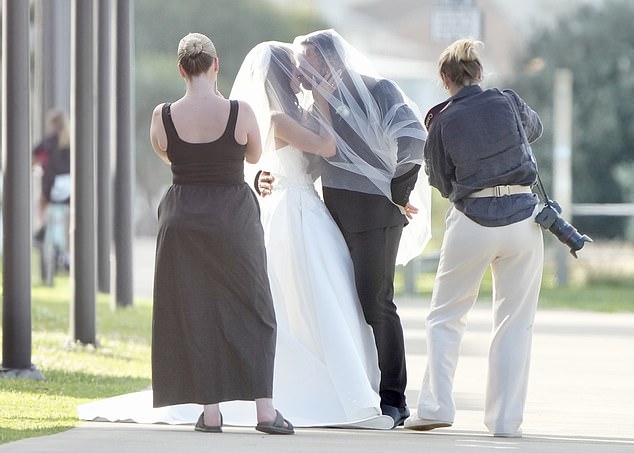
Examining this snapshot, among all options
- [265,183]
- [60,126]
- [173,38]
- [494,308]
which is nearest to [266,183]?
[265,183]

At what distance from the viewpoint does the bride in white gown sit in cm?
821

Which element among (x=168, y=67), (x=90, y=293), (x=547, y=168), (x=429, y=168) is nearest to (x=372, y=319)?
(x=429, y=168)

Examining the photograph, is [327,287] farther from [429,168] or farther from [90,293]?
[90,293]

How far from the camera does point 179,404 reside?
7746 millimetres

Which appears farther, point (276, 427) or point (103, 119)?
point (103, 119)

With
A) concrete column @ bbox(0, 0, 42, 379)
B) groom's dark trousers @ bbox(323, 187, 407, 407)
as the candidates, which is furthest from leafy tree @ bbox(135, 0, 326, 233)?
groom's dark trousers @ bbox(323, 187, 407, 407)

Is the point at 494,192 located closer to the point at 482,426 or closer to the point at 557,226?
the point at 557,226

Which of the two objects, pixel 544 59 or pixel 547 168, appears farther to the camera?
pixel 544 59

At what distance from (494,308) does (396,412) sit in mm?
824

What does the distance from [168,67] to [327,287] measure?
155ft

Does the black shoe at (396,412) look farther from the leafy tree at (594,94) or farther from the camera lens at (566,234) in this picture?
the leafy tree at (594,94)

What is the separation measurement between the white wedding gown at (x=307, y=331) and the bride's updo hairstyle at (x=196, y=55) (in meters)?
1.00

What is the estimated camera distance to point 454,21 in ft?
56.5

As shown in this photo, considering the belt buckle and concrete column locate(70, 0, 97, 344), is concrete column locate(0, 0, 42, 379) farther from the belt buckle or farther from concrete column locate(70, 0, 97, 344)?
the belt buckle
